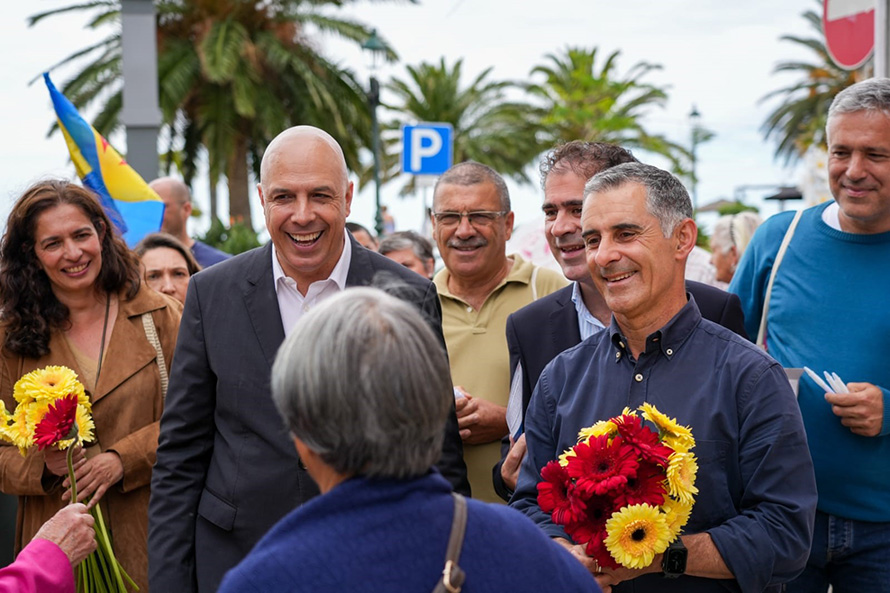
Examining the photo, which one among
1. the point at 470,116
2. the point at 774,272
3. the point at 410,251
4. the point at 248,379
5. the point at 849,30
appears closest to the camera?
the point at 248,379

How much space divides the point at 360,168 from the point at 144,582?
70.6ft

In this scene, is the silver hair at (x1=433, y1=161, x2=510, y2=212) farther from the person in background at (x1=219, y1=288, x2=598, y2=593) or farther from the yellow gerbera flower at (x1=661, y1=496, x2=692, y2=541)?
the person in background at (x1=219, y1=288, x2=598, y2=593)

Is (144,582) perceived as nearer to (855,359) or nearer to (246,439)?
(246,439)

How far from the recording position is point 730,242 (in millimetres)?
8602

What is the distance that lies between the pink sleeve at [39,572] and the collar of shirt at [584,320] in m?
1.92

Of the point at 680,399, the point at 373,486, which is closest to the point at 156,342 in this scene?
the point at 680,399

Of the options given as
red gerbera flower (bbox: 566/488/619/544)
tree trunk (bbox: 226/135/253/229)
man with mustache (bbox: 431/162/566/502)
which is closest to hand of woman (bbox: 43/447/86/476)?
man with mustache (bbox: 431/162/566/502)

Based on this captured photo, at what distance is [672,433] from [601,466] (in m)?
0.21

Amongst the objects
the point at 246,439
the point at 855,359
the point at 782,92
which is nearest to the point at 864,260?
the point at 855,359

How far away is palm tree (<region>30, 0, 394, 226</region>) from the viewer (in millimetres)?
20594

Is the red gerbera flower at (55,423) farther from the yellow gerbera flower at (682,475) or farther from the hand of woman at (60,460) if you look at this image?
the yellow gerbera flower at (682,475)

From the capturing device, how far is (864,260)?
350cm

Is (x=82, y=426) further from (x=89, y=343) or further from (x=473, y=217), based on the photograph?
(x=473, y=217)

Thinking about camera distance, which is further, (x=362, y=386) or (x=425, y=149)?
(x=425, y=149)
